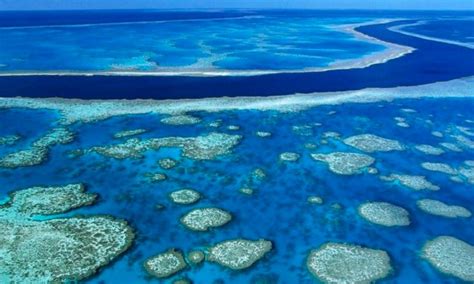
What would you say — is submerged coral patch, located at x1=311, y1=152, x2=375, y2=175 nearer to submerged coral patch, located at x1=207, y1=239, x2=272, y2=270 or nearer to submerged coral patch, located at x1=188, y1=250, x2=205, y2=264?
submerged coral patch, located at x1=207, y1=239, x2=272, y2=270

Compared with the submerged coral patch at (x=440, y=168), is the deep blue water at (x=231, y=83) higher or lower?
lower

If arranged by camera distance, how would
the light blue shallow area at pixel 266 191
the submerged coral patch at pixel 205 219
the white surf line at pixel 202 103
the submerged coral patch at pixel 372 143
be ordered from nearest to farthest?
the light blue shallow area at pixel 266 191, the submerged coral patch at pixel 205 219, the submerged coral patch at pixel 372 143, the white surf line at pixel 202 103

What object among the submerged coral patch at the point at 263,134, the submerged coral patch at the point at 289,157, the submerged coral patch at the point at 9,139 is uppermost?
the submerged coral patch at the point at 289,157

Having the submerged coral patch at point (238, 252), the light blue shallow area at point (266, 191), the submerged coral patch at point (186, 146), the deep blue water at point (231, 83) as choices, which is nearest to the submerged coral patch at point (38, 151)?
the light blue shallow area at point (266, 191)

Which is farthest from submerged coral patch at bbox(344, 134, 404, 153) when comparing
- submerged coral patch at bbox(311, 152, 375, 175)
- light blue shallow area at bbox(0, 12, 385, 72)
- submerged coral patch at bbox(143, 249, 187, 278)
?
light blue shallow area at bbox(0, 12, 385, 72)

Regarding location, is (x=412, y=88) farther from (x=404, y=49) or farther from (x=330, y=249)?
(x=330, y=249)

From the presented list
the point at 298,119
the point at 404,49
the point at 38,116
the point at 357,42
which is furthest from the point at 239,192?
the point at 357,42

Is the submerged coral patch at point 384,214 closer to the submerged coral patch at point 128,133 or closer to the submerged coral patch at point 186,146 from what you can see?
the submerged coral patch at point 186,146
